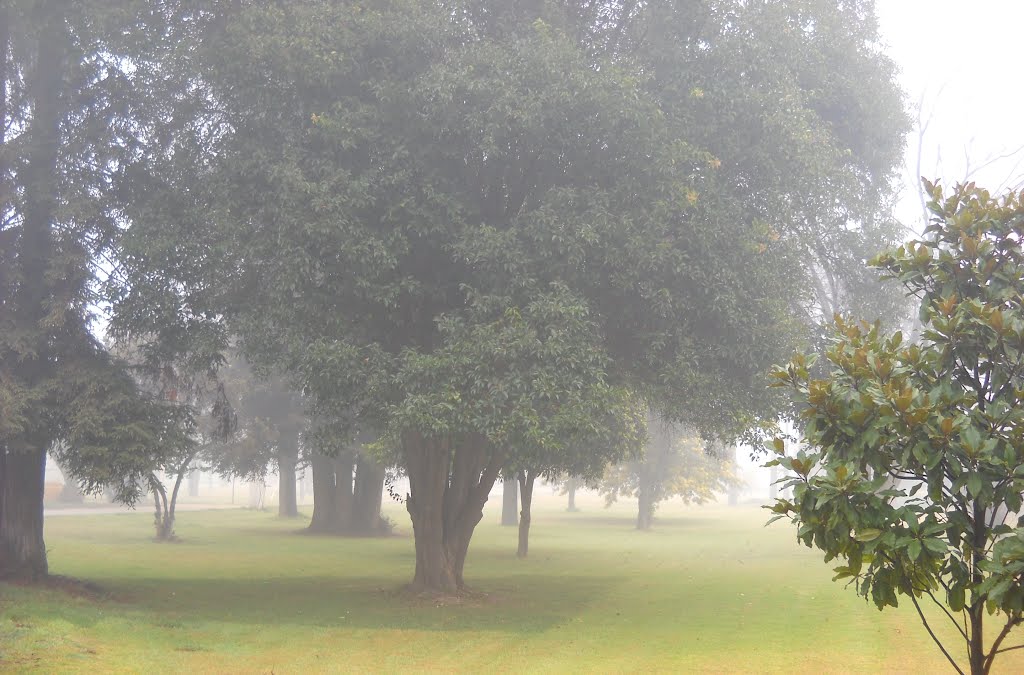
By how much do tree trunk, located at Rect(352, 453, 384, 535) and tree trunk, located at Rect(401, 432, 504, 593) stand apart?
20416 millimetres

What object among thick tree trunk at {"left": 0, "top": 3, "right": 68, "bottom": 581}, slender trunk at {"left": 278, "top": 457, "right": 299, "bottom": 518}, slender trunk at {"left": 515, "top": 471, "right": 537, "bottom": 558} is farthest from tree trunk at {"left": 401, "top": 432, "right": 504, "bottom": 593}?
slender trunk at {"left": 278, "top": 457, "right": 299, "bottom": 518}

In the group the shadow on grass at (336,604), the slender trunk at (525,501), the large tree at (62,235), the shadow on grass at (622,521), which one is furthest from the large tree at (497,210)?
the shadow on grass at (622,521)

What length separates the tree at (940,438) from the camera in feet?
20.2

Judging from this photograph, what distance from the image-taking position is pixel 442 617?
17.6 m

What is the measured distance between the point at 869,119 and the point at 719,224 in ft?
22.5

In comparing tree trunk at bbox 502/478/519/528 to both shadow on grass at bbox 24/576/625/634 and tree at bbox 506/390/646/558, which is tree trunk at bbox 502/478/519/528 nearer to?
tree at bbox 506/390/646/558

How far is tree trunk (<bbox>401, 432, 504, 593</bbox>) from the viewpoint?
19531 millimetres

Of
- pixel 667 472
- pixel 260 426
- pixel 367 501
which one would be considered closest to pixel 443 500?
pixel 260 426

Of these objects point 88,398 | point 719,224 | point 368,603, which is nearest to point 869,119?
point 719,224

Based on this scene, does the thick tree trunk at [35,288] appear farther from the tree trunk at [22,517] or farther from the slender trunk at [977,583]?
the slender trunk at [977,583]

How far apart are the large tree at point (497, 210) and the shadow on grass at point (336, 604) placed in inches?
130

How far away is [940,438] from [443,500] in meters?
14.8

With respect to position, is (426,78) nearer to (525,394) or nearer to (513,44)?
(513,44)

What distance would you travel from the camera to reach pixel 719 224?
1666 centimetres
